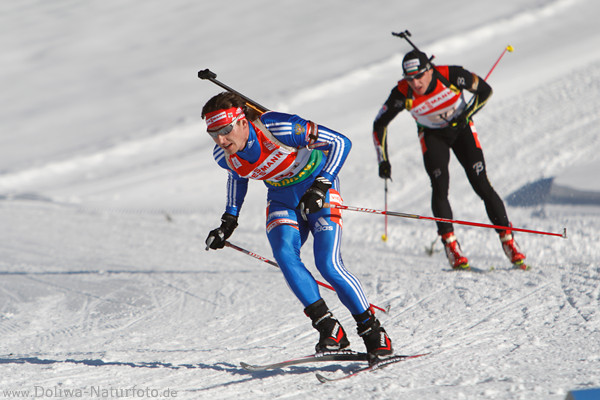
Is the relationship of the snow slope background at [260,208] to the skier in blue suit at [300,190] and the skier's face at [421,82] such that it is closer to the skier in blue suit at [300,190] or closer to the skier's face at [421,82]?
the skier in blue suit at [300,190]

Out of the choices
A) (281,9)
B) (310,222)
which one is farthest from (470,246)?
(281,9)

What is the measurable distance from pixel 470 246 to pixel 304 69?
9.16m

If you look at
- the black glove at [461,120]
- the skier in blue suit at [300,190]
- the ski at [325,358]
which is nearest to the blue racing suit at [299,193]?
the skier in blue suit at [300,190]

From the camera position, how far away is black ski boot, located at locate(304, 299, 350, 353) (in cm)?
363

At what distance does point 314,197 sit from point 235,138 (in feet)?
1.74

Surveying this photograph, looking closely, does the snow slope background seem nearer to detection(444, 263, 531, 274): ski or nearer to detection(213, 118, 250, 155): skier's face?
detection(444, 263, 531, 274): ski

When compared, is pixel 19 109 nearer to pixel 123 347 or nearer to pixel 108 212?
pixel 108 212

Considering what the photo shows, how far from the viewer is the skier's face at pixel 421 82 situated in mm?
5515

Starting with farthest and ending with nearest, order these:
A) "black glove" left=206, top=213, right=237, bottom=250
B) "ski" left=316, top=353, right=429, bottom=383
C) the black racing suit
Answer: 1. the black racing suit
2. "black glove" left=206, top=213, right=237, bottom=250
3. "ski" left=316, top=353, right=429, bottom=383

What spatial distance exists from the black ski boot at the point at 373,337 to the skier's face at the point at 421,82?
8.09ft

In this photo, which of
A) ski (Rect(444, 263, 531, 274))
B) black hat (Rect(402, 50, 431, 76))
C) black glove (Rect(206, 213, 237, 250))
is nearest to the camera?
black glove (Rect(206, 213, 237, 250))

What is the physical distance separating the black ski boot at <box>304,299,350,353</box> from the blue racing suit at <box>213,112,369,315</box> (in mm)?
51

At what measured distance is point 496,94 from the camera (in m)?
11.8

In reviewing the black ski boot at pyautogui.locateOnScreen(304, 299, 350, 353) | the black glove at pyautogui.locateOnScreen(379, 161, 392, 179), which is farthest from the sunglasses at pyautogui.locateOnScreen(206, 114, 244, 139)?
the black glove at pyautogui.locateOnScreen(379, 161, 392, 179)
